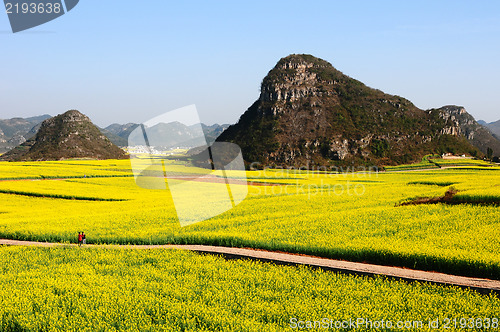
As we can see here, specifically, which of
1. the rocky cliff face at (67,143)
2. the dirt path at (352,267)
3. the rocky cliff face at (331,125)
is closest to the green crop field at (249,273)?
the dirt path at (352,267)

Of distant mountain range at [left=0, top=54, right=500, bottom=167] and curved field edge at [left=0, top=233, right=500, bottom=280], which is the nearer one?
curved field edge at [left=0, top=233, right=500, bottom=280]

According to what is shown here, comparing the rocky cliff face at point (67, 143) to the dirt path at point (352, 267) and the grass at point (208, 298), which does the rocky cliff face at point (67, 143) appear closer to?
the dirt path at point (352, 267)

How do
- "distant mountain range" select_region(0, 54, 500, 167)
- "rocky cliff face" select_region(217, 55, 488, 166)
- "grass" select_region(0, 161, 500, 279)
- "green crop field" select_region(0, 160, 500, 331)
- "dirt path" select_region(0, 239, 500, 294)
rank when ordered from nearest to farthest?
"green crop field" select_region(0, 160, 500, 331), "dirt path" select_region(0, 239, 500, 294), "grass" select_region(0, 161, 500, 279), "distant mountain range" select_region(0, 54, 500, 167), "rocky cliff face" select_region(217, 55, 488, 166)

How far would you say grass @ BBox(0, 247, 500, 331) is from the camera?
393 inches

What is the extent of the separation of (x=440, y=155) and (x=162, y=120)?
142 meters

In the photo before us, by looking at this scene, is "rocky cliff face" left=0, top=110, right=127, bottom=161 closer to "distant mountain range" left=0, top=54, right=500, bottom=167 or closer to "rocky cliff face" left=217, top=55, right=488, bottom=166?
"distant mountain range" left=0, top=54, right=500, bottom=167

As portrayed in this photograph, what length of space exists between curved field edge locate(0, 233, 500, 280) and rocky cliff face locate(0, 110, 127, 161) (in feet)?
522

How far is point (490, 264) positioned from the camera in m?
13.0

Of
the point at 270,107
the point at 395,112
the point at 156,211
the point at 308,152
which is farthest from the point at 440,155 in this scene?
the point at 156,211

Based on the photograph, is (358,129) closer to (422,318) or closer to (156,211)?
(156,211)

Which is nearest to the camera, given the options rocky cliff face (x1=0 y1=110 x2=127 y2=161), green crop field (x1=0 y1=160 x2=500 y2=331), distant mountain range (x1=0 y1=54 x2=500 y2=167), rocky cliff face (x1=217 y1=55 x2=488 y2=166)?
green crop field (x1=0 y1=160 x2=500 y2=331)

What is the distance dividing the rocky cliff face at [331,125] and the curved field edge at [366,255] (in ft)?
329

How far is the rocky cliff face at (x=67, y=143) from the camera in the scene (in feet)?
530

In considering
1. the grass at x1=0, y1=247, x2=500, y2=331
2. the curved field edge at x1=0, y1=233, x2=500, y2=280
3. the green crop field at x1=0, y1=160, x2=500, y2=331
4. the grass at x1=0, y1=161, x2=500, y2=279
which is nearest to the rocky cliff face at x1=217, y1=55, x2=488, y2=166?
the grass at x1=0, y1=161, x2=500, y2=279
